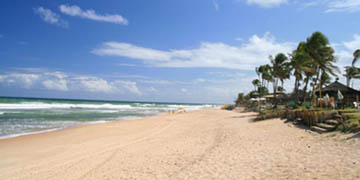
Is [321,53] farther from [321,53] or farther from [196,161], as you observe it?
[196,161]

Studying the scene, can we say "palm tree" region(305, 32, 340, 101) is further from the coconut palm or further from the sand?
the sand

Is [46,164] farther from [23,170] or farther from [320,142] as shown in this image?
[320,142]

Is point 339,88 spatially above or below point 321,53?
below

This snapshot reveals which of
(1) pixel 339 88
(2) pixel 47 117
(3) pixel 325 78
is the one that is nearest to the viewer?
(1) pixel 339 88

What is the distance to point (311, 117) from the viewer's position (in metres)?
11.2

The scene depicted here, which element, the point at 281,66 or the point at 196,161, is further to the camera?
the point at 281,66

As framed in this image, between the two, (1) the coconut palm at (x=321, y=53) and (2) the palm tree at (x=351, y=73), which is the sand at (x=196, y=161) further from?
(2) the palm tree at (x=351, y=73)

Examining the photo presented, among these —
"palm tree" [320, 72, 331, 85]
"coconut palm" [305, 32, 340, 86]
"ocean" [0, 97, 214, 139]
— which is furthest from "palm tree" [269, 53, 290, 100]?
"palm tree" [320, 72, 331, 85]

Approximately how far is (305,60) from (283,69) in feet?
31.8

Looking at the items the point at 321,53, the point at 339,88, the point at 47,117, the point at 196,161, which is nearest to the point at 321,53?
the point at 321,53

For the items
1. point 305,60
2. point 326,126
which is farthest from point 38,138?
point 305,60

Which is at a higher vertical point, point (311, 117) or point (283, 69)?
point (283, 69)

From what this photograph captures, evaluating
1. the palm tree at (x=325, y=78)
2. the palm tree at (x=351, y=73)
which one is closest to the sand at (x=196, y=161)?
the palm tree at (x=351, y=73)

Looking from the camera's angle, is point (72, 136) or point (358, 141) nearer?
point (358, 141)
